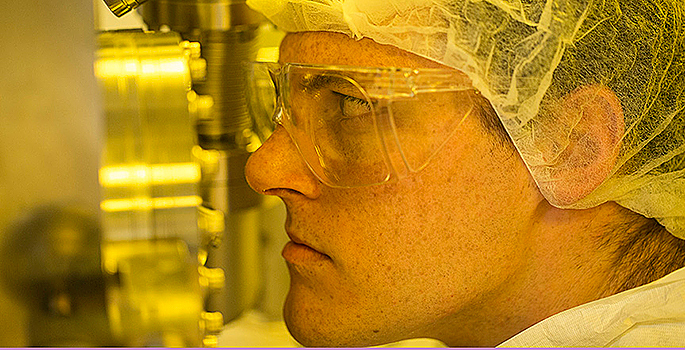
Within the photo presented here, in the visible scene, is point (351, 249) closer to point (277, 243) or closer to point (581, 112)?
point (581, 112)

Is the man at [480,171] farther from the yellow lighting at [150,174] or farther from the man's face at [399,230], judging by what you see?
the yellow lighting at [150,174]

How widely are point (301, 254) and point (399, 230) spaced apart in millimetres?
175

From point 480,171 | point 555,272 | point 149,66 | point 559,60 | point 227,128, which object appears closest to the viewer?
point 559,60

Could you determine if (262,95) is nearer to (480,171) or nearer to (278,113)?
(278,113)

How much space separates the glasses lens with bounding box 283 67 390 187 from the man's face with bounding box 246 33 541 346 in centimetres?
4

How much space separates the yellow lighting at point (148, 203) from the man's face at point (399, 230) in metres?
0.22

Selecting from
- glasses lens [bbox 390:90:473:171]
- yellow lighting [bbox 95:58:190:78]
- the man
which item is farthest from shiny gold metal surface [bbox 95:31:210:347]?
glasses lens [bbox 390:90:473:171]

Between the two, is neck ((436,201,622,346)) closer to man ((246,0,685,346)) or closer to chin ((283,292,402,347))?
man ((246,0,685,346))

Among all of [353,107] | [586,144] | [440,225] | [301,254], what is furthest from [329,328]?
[586,144]

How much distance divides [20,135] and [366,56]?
538mm

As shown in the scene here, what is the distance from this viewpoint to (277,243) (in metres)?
1.51

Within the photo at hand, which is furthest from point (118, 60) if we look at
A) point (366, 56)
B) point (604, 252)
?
point (604, 252)

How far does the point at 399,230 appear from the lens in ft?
3.36

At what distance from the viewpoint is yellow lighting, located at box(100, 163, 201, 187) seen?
1.19 m
